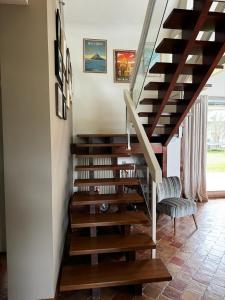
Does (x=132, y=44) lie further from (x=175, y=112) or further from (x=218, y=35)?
(x=218, y=35)

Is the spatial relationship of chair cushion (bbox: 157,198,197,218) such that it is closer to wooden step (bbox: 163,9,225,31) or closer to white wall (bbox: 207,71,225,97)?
wooden step (bbox: 163,9,225,31)

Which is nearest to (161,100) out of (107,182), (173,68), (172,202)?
(173,68)

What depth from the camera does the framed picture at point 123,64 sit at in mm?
4742

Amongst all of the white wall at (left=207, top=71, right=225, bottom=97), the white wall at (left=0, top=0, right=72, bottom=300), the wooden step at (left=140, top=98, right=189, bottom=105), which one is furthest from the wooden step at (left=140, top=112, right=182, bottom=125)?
the white wall at (left=0, top=0, right=72, bottom=300)

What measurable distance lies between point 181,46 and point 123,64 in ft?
8.34

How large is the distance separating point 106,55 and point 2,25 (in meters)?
3.27

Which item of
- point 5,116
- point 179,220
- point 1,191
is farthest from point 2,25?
point 179,220

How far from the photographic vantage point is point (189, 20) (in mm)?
2145

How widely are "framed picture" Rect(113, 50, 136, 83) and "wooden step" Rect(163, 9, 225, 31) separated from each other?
2.58 meters

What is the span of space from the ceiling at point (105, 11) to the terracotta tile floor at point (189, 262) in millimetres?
3733

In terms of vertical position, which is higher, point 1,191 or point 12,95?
point 12,95

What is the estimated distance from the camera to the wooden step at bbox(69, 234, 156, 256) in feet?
6.79

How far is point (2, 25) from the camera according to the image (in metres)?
1.65

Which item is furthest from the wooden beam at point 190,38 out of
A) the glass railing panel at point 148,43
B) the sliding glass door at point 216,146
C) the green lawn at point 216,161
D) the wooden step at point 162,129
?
the green lawn at point 216,161
